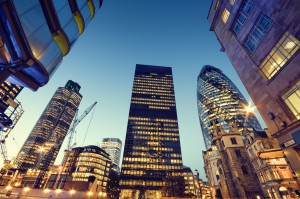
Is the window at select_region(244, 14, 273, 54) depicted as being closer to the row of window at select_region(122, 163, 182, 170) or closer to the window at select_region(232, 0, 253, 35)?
the window at select_region(232, 0, 253, 35)

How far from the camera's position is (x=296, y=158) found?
1459 cm

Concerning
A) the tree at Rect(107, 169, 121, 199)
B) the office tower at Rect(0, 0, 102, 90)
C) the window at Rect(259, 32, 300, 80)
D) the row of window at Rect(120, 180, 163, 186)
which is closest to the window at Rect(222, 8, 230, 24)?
the window at Rect(259, 32, 300, 80)

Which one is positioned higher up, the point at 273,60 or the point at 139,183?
the point at 273,60

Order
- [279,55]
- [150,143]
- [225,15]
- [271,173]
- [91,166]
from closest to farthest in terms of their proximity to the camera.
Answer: [279,55], [225,15], [271,173], [150,143], [91,166]

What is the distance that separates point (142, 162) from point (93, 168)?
43.8 m

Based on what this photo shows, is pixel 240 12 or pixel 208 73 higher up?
pixel 208 73

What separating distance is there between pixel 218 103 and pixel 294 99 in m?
142

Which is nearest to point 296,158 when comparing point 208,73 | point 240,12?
point 240,12

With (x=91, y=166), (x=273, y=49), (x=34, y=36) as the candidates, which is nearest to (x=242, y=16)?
(x=273, y=49)

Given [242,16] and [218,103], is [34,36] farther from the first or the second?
[218,103]

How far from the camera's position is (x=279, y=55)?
16391 millimetres

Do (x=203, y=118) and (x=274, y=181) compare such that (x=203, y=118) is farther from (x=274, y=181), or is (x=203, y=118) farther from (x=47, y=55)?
(x=47, y=55)

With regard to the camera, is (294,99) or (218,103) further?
(218,103)

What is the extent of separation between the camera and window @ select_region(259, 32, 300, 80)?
15047mm
